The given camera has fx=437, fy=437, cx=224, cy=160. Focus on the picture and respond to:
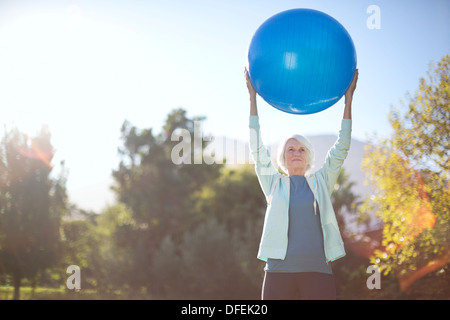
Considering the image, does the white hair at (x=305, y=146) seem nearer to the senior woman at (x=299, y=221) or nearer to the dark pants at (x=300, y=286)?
the senior woman at (x=299, y=221)

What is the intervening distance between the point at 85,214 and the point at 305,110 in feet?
48.0

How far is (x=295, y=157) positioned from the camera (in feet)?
9.24

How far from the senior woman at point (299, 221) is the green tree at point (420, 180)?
5627 mm

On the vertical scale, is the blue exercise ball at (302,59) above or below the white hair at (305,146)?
above

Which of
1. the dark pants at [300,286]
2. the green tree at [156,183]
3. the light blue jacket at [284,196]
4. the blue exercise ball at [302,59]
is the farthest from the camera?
the green tree at [156,183]

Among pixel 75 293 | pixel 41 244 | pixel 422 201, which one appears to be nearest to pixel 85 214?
pixel 75 293

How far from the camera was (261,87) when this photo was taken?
3.13 metres

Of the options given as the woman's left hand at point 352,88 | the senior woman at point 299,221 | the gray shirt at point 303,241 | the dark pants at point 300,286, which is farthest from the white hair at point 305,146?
the dark pants at point 300,286

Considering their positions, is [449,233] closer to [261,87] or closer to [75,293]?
[261,87]

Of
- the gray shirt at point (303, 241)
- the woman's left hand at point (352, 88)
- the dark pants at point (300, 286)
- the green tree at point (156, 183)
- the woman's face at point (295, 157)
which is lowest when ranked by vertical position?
the dark pants at point (300, 286)

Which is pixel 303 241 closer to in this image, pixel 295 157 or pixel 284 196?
pixel 284 196

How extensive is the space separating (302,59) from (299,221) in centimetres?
113

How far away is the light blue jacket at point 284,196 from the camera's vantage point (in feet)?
8.31
